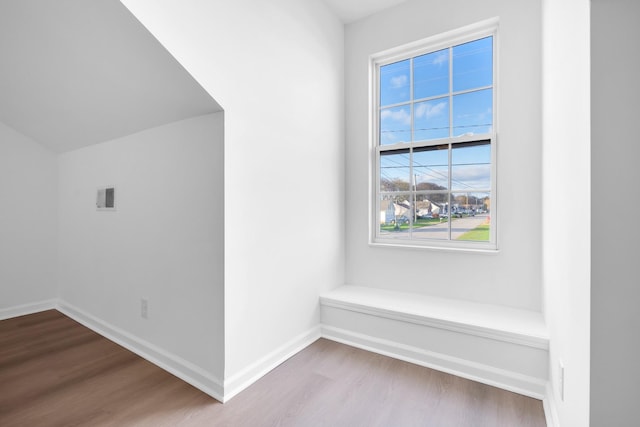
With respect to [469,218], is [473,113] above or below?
above

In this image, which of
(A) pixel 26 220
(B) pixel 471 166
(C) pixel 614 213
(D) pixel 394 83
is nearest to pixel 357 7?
(D) pixel 394 83

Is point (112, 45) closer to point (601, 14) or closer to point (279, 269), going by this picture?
point (279, 269)

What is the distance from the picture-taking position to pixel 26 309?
9.96 feet

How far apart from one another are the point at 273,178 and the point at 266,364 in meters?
1.23

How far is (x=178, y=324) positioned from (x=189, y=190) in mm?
852

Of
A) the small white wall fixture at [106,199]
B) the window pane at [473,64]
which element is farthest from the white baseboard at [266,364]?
the window pane at [473,64]

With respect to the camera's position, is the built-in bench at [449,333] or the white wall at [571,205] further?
the built-in bench at [449,333]

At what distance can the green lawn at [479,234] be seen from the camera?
235 centimetres

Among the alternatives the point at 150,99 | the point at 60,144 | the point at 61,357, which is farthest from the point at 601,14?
the point at 60,144

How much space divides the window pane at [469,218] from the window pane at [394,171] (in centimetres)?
43

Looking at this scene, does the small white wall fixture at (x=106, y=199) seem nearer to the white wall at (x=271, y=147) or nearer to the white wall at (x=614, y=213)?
the white wall at (x=271, y=147)

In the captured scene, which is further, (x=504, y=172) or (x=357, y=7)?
(x=357, y=7)

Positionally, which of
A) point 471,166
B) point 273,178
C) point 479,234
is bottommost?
point 479,234

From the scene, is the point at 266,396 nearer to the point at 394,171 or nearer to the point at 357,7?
the point at 394,171
